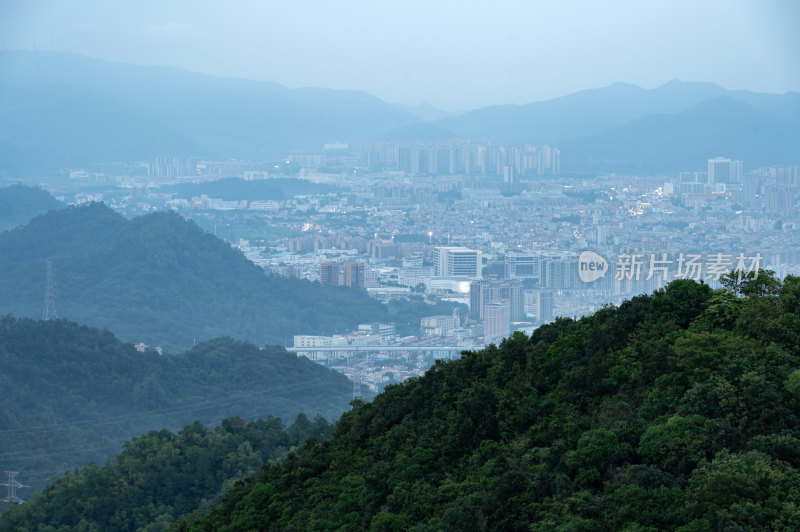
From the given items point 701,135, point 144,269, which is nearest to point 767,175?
point 701,135

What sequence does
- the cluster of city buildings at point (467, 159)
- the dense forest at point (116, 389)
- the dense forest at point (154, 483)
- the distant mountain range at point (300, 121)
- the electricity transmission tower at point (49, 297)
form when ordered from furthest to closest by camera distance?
1. the cluster of city buildings at point (467, 159)
2. the distant mountain range at point (300, 121)
3. the electricity transmission tower at point (49, 297)
4. the dense forest at point (116, 389)
5. the dense forest at point (154, 483)

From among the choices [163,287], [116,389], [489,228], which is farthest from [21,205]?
[116,389]

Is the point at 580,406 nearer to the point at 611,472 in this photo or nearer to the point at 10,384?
the point at 611,472

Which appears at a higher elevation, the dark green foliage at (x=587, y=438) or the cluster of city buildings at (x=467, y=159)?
the cluster of city buildings at (x=467, y=159)

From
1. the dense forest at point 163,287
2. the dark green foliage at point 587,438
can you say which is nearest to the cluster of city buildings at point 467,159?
the dense forest at point 163,287

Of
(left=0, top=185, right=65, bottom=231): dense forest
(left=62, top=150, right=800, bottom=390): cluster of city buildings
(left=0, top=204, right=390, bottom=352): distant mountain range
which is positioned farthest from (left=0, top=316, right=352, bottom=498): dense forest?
(left=0, top=185, right=65, bottom=231): dense forest

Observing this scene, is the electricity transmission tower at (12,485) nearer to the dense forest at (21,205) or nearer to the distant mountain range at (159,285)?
the distant mountain range at (159,285)
